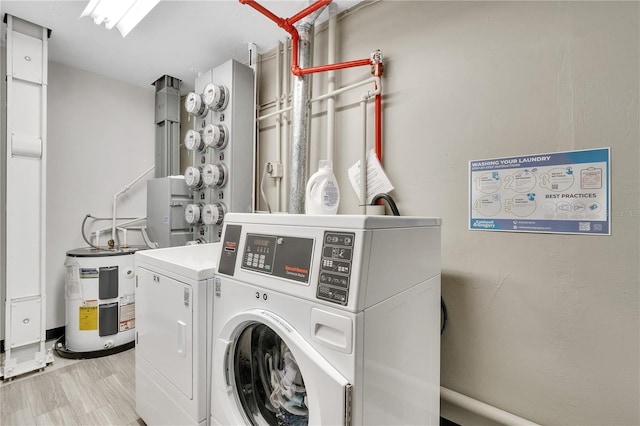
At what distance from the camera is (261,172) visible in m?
2.20

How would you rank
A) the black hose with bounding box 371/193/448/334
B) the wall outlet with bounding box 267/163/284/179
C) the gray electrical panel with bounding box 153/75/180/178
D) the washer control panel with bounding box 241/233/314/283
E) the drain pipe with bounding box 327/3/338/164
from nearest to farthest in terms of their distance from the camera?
the washer control panel with bounding box 241/233/314/283 → the black hose with bounding box 371/193/448/334 → the drain pipe with bounding box 327/3/338/164 → the wall outlet with bounding box 267/163/284/179 → the gray electrical panel with bounding box 153/75/180/178

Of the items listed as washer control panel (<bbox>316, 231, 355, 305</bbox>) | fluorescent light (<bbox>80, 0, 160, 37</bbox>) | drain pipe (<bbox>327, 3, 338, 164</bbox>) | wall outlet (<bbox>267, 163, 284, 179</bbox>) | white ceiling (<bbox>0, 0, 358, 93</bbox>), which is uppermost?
white ceiling (<bbox>0, 0, 358, 93</bbox>)

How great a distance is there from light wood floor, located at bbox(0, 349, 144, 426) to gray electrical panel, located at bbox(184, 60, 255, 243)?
1.04 meters

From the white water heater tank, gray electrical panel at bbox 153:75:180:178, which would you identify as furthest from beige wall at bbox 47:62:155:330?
the white water heater tank

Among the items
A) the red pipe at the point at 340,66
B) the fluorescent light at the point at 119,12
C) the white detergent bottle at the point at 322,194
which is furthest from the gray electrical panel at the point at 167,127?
the white detergent bottle at the point at 322,194

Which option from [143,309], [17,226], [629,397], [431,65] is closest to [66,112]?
[17,226]

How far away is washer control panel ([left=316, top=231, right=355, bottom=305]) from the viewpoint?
Result: 0.75 metres

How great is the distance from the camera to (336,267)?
78 centimetres

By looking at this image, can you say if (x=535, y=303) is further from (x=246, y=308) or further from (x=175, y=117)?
(x=175, y=117)

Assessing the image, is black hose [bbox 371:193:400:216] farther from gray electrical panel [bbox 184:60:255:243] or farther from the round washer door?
gray electrical panel [bbox 184:60:255:243]

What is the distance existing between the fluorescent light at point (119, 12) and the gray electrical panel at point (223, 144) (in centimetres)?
53

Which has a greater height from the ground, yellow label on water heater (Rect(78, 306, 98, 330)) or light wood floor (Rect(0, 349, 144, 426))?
yellow label on water heater (Rect(78, 306, 98, 330))

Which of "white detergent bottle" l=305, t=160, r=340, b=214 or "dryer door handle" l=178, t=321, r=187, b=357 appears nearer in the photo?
"dryer door handle" l=178, t=321, r=187, b=357

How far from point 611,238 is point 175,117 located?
10.2 feet
